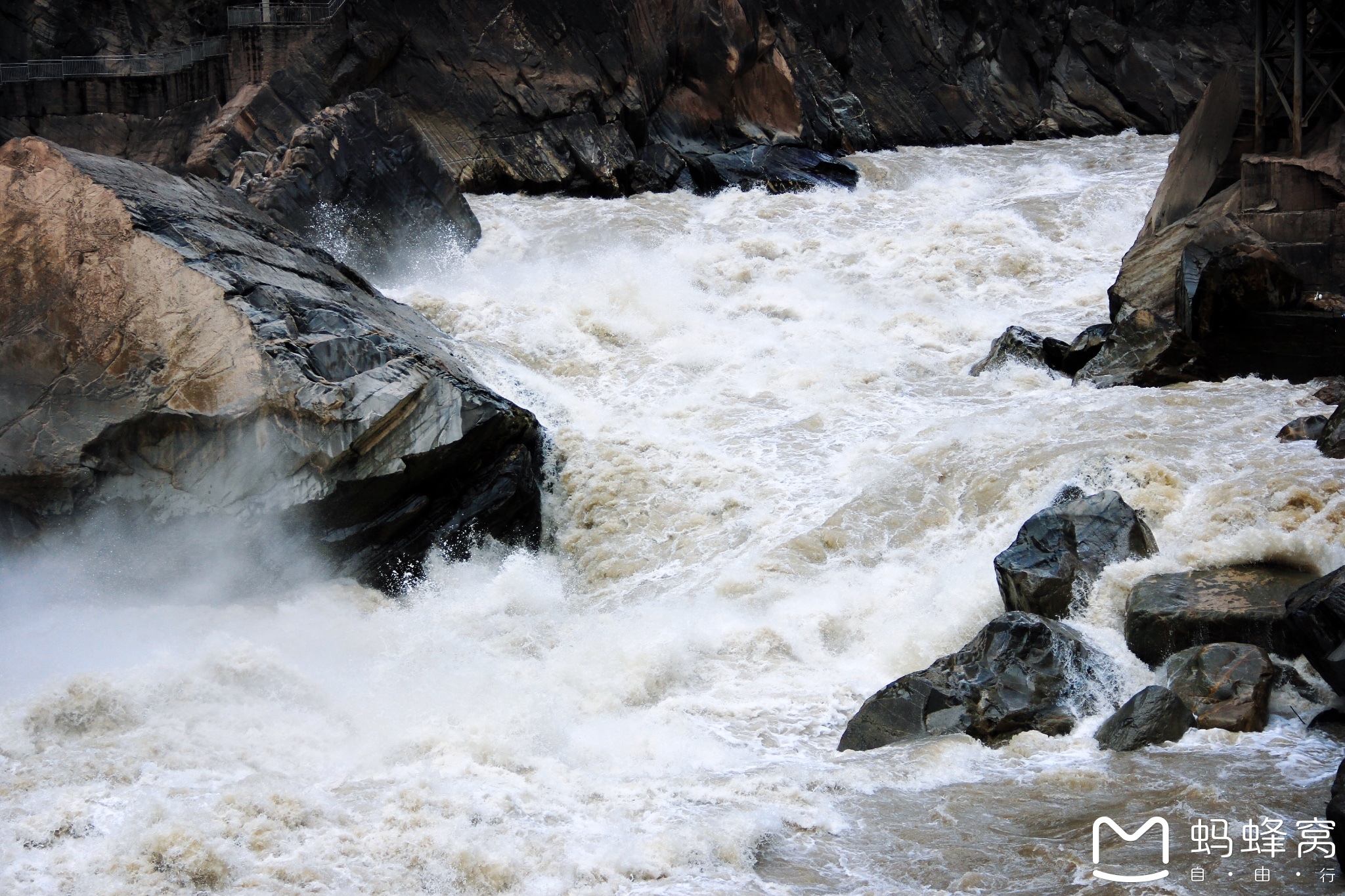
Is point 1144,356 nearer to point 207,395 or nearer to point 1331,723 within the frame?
point 1331,723

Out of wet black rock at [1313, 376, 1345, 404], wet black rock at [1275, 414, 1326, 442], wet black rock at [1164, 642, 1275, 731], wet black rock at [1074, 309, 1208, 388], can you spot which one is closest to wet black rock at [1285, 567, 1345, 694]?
wet black rock at [1164, 642, 1275, 731]

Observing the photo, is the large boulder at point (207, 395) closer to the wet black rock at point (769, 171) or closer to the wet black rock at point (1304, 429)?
the wet black rock at point (1304, 429)

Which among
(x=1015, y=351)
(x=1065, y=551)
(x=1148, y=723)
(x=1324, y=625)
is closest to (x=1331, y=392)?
(x=1015, y=351)

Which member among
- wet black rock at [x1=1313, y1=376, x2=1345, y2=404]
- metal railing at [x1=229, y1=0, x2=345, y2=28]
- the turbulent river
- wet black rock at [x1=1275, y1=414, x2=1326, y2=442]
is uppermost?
metal railing at [x1=229, y1=0, x2=345, y2=28]

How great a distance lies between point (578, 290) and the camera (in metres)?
15.1

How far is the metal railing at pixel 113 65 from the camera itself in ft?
68.7

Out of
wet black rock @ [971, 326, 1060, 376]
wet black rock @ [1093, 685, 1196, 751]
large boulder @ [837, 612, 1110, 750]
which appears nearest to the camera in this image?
wet black rock @ [1093, 685, 1196, 751]

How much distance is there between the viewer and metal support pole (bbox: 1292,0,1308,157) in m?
12.9

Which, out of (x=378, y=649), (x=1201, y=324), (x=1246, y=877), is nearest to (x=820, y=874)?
(x=1246, y=877)

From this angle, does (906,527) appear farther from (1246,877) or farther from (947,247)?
(947,247)

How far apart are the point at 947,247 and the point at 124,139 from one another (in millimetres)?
15587

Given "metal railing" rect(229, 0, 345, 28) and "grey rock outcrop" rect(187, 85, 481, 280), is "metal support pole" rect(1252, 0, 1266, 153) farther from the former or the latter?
"metal railing" rect(229, 0, 345, 28)

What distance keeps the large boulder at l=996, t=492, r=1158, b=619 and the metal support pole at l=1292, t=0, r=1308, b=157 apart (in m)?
7.38

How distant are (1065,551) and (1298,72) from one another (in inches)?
336
